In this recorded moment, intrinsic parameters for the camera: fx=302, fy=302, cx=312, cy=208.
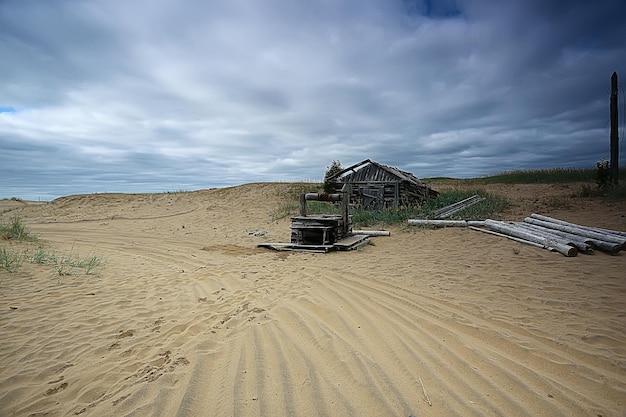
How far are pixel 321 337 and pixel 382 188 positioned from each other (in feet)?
45.2

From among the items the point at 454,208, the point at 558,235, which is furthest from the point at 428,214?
the point at 558,235

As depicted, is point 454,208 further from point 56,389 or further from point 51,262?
point 56,389

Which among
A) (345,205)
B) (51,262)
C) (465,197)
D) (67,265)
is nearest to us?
(67,265)

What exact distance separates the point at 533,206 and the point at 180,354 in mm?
15258

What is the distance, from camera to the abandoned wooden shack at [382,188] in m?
16.1

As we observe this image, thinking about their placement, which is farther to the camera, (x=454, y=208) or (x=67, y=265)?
(x=454, y=208)

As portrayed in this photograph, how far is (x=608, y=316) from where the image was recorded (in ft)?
12.8

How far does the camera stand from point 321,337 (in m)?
3.51

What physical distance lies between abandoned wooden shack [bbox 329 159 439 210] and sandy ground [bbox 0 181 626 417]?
887 centimetres

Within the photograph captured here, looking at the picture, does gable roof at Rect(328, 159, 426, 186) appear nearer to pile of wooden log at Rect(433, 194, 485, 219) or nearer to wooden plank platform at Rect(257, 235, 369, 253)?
pile of wooden log at Rect(433, 194, 485, 219)

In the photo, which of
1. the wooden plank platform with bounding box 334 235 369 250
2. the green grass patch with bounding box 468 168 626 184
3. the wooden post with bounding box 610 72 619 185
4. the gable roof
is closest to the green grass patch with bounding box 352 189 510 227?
the gable roof

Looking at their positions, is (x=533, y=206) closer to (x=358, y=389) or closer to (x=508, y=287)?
(x=508, y=287)

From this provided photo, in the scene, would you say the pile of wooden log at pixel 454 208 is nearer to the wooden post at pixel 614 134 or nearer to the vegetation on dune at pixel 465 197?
the vegetation on dune at pixel 465 197

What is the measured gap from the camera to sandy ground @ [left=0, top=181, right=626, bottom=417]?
2.48 metres
